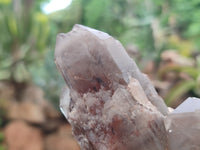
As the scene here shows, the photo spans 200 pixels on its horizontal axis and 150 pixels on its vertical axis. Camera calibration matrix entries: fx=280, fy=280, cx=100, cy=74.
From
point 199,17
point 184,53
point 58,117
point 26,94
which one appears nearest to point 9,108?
point 26,94

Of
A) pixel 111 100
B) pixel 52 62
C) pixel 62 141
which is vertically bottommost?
pixel 62 141

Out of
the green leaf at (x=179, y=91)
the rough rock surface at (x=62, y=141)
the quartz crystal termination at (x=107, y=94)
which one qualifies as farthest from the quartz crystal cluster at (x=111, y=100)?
the rough rock surface at (x=62, y=141)

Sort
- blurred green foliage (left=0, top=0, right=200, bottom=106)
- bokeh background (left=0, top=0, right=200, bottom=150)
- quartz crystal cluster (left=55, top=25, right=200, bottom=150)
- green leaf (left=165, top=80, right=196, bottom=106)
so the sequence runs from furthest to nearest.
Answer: blurred green foliage (left=0, top=0, right=200, bottom=106) → bokeh background (left=0, top=0, right=200, bottom=150) → green leaf (left=165, top=80, right=196, bottom=106) → quartz crystal cluster (left=55, top=25, right=200, bottom=150)

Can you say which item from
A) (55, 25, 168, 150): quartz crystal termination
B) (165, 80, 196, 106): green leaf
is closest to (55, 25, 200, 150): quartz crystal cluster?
(55, 25, 168, 150): quartz crystal termination

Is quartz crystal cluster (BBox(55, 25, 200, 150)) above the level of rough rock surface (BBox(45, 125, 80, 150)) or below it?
above

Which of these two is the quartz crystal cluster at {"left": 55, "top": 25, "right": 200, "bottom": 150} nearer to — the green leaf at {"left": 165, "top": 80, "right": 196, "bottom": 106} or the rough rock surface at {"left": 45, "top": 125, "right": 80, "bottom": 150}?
the green leaf at {"left": 165, "top": 80, "right": 196, "bottom": 106}

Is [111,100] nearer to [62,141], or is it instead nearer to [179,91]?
[179,91]

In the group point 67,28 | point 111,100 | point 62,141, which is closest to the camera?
point 111,100

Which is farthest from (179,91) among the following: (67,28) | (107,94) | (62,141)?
(107,94)
